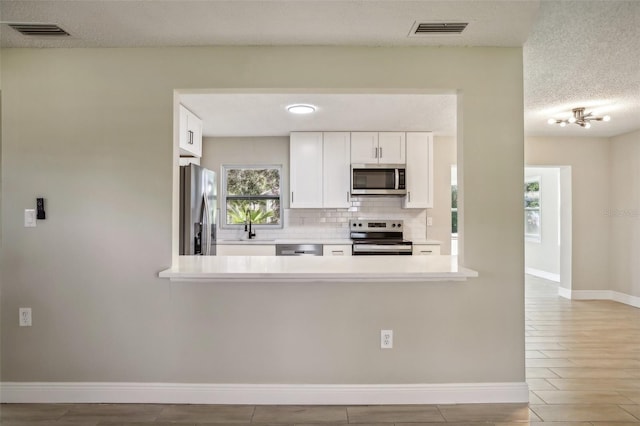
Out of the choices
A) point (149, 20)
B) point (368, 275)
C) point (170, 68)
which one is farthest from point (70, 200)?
point (368, 275)

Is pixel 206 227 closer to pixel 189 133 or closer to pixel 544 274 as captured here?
pixel 189 133

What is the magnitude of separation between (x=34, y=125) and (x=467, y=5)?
8.78ft

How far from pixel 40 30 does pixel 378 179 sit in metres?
3.68

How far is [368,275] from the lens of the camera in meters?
2.36

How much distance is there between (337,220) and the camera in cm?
532

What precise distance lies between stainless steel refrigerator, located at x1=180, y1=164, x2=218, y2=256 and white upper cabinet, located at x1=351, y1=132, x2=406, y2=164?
1.97m

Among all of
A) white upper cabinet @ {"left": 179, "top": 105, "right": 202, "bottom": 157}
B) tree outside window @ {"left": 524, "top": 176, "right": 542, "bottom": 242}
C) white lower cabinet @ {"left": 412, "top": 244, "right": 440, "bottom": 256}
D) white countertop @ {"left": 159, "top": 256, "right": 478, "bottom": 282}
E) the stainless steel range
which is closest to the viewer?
white countertop @ {"left": 159, "top": 256, "right": 478, "bottom": 282}

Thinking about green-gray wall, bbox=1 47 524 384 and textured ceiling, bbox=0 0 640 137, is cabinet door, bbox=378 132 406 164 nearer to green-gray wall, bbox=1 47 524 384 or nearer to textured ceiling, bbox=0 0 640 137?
textured ceiling, bbox=0 0 640 137

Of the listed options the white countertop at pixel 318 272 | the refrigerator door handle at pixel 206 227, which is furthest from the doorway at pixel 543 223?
the refrigerator door handle at pixel 206 227

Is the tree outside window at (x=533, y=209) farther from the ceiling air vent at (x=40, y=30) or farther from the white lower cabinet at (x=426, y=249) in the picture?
the ceiling air vent at (x=40, y=30)

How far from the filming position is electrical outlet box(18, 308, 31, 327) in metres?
2.43

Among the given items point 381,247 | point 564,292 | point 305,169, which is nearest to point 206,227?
point 305,169

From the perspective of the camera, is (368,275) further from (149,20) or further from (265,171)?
(265,171)

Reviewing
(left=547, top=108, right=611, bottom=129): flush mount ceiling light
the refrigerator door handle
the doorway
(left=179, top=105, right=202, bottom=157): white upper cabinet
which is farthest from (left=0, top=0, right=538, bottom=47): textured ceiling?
the doorway
